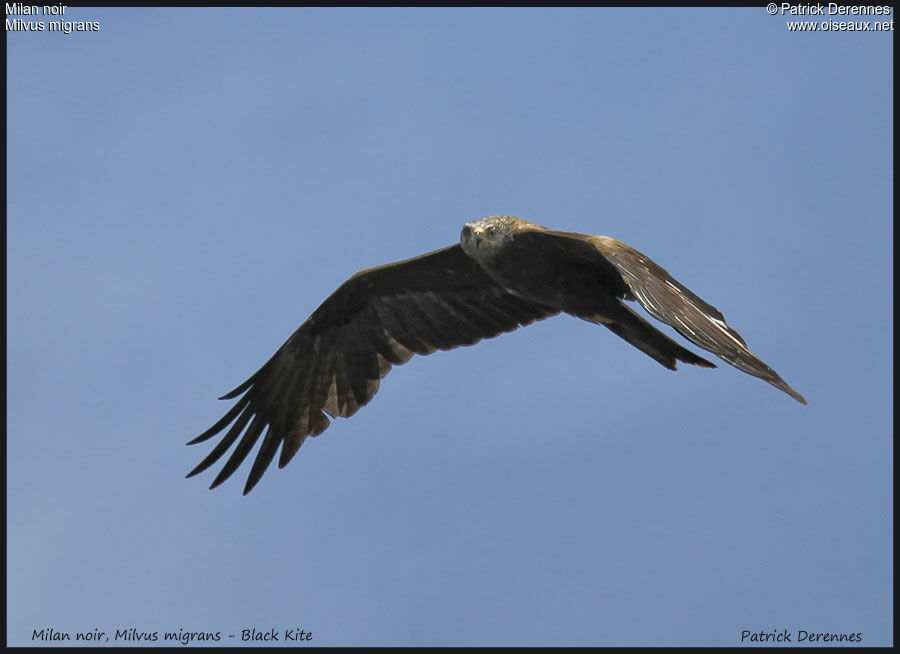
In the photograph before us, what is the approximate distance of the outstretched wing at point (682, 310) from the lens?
733 cm

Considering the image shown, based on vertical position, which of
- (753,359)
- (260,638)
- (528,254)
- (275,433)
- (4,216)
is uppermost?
(4,216)

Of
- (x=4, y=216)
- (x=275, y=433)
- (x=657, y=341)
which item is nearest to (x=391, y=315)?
(x=275, y=433)

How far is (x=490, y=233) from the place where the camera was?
366 inches

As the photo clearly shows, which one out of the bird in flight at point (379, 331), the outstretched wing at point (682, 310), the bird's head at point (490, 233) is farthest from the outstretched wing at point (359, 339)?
the outstretched wing at point (682, 310)

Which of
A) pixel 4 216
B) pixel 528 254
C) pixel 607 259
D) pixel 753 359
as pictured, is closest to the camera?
pixel 753 359

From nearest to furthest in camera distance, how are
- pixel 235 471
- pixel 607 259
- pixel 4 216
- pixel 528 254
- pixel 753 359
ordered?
pixel 753 359 < pixel 607 259 < pixel 528 254 < pixel 235 471 < pixel 4 216

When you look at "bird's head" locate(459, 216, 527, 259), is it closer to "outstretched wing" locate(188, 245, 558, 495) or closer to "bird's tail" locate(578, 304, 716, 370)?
"bird's tail" locate(578, 304, 716, 370)

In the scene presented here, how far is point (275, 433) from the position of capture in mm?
10820

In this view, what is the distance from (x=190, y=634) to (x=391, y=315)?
3.19m

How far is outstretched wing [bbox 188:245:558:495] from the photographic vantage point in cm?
1064

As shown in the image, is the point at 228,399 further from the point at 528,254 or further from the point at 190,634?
the point at 528,254

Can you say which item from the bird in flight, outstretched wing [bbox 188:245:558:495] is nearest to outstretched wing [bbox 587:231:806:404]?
the bird in flight

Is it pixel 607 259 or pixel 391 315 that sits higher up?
pixel 391 315

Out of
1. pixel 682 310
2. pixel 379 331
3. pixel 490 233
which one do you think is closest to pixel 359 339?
pixel 379 331
